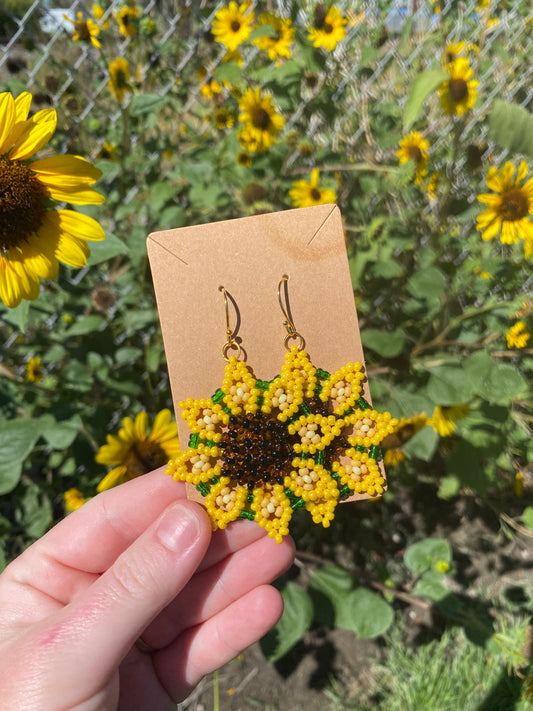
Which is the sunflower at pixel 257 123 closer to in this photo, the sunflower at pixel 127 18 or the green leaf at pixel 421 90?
the sunflower at pixel 127 18

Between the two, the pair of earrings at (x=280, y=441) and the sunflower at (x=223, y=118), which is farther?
the sunflower at (x=223, y=118)

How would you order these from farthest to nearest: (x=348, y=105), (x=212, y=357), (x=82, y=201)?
1. (x=348, y=105)
2. (x=82, y=201)
3. (x=212, y=357)

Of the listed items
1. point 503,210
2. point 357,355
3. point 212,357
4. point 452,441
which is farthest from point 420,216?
point 212,357

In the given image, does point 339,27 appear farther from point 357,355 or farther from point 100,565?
point 100,565

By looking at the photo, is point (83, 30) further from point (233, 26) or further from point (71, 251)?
point (71, 251)

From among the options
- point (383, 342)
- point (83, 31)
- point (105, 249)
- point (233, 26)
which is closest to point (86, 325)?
point (105, 249)

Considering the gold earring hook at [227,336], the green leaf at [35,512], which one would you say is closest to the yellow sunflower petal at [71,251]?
the gold earring hook at [227,336]
